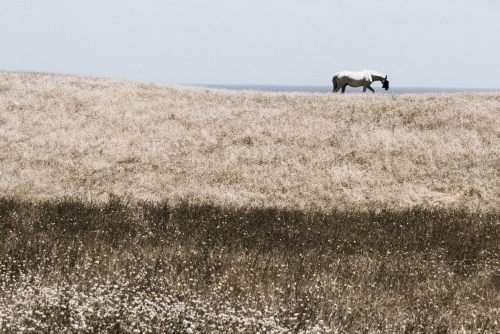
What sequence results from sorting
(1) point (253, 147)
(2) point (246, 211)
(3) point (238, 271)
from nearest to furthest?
(3) point (238, 271) → (2) point (246, 211) → (1) point (253, 147)

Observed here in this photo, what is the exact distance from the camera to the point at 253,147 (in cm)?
2212

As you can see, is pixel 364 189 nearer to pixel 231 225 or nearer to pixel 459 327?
pixel 231 225

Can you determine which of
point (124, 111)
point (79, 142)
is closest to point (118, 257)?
point (79, 142)

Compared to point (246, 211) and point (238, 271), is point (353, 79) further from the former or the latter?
point (238, 271)

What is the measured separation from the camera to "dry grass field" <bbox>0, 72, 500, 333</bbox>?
6.43 metres

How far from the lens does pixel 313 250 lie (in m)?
9.63

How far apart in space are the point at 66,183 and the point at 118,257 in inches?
416

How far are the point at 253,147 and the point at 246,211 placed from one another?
8.53m

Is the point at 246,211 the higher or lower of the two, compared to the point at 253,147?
lower

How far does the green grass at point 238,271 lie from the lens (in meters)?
5.97

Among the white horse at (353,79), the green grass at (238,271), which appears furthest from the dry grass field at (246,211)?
the white horse at (353,79)

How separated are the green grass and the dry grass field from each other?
4cm

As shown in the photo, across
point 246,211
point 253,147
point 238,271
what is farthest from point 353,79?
point 238,271

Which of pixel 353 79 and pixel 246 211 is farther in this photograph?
pixel 353 79
